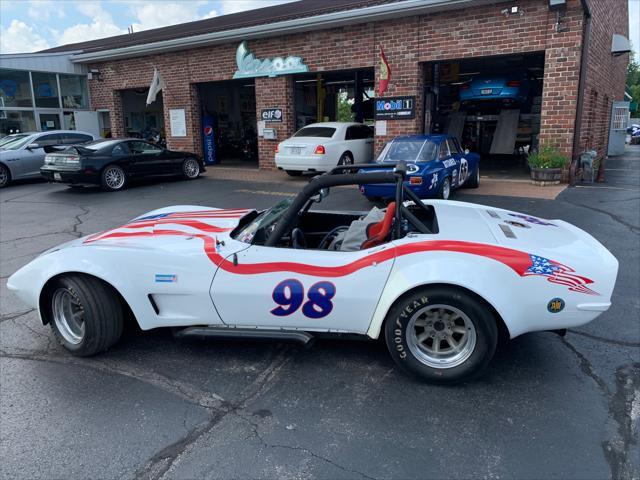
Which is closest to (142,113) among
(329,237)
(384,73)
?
(384,73)

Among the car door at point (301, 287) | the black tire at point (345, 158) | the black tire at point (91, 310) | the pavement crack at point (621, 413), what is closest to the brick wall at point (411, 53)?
the black tire at point (345, 158)

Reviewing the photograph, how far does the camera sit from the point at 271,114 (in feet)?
51.8

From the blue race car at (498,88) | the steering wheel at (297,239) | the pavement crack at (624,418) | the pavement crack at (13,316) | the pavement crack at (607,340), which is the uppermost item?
the blue race car at (498,88)

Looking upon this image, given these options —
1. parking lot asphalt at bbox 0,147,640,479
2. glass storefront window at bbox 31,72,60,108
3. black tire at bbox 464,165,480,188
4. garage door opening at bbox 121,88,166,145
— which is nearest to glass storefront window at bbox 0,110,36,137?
glass storefront window at bbox 31,72,60,108

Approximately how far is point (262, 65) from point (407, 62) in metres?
4.74

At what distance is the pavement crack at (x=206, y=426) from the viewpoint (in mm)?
2447

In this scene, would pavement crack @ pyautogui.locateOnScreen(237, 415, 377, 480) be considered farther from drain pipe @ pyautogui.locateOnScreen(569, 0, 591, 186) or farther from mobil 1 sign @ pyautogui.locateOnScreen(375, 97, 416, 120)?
mobil 1 sign @ pyautogui.locateOnScreen(375, 97, 416, 120)

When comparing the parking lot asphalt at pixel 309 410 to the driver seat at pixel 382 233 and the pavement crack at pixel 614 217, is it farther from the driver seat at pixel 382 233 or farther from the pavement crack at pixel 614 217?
the pavement crack at pixel 614 217

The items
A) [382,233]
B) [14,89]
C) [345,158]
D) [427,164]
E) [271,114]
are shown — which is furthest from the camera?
[14,89]

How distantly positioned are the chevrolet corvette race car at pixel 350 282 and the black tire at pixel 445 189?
19.6 feet

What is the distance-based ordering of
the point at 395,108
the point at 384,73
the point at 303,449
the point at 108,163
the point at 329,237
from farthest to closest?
the point at 395,108, the point at 384,73, the point at 108,163, the point at 329,237, the point at 303,449

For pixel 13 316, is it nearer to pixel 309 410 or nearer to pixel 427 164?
pixel 309 410

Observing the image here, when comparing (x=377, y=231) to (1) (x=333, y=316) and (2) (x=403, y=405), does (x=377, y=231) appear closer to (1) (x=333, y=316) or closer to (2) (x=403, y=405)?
(1) (x=333, y=316)

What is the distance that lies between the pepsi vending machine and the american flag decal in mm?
16628
